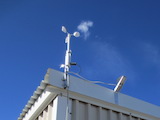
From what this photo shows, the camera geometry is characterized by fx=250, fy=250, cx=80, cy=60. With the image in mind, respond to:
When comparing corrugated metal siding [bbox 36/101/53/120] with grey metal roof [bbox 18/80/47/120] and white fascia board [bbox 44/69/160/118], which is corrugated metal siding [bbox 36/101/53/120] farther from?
white fascia board [bbox 44/69/160/118]

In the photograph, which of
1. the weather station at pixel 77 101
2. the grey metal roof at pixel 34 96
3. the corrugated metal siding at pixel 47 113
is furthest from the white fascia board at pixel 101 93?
the corrugated metal siding at pixel 47 113

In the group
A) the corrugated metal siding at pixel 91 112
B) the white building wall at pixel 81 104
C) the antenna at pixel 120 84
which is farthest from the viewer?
the antenna at pixel 120 84

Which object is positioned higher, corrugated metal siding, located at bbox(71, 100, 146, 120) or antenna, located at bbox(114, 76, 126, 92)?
antenna, located at bbox(114, 76, 126, 92)

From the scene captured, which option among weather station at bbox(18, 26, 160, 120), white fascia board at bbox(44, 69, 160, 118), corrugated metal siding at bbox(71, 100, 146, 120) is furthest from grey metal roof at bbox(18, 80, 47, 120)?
corrugated metal siding at bbox(71, 100, 146, 120)

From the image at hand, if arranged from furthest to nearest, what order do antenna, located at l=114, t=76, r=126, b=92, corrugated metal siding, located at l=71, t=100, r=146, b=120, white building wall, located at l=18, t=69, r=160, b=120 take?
1. antenna, located at l=114, t=76, r=126, b=92
2. corrugated metal siding, located at l=71, t=100, r=146, b=120
3. white building wall, located at l=18, t=69, r=160, b=120

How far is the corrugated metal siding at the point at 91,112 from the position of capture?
4.38 meters

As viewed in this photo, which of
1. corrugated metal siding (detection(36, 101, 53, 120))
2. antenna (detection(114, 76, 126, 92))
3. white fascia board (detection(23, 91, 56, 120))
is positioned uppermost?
antenna (detection(114, 76, 126, 92))

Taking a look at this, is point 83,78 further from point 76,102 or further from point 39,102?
point 39,102

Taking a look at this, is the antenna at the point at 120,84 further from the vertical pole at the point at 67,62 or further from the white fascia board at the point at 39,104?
the white fascia board at the point at 39,104

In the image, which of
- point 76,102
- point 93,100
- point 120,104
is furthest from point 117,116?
point 76,102

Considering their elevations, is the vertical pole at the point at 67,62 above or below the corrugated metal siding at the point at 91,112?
above

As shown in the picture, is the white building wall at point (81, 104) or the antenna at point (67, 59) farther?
the antenna at point (67, 59)

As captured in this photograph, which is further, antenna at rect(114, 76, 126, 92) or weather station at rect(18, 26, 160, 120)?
antenna at rect(114, 76, 126, 92)

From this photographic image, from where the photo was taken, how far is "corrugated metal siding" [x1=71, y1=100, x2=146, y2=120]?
438 centimetres
